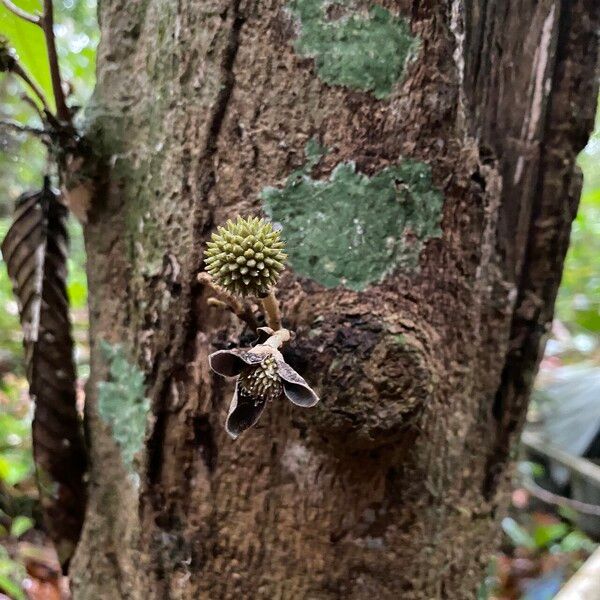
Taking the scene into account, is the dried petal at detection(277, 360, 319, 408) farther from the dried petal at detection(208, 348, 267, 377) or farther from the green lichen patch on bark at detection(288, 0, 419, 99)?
the green lichen patch on bark at detection(288, 0, 419, 99)

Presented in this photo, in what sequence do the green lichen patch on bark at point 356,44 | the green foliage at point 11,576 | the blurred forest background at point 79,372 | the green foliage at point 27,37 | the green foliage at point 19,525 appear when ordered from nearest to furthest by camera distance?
the green lichen patch on bark at point 356,44, the green foliage at point 27,37, the blurred forest background at point 79,372, the green foliage at point 11,576, the green foliage at point 19,525

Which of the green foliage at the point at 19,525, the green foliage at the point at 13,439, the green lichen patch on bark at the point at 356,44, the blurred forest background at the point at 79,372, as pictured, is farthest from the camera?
the green foliage at the point at 13,439

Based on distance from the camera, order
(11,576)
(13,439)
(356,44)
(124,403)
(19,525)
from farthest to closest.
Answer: (13,439) < (19,525) < (11,576) < (124,403) < (356,44)

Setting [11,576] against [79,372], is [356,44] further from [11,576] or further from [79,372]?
[79,372]

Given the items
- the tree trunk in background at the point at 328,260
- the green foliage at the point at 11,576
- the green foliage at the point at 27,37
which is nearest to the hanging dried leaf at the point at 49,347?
the tree trunk in background at the point at 328,260

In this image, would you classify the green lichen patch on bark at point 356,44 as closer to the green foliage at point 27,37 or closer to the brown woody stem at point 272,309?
the brown woody stem at point 272,309

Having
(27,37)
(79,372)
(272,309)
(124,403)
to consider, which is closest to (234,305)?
(272,309)

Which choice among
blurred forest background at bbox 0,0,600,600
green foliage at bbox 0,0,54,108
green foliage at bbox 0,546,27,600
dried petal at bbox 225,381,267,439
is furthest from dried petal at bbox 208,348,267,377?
green foliage at bbox 0,546,27,600

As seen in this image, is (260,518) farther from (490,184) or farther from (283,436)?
(490,184)
